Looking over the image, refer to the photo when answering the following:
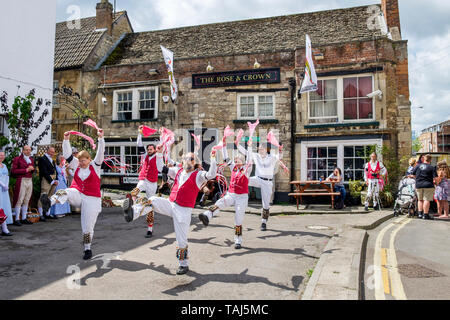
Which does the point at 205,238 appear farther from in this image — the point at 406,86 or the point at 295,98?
the point at 406,86

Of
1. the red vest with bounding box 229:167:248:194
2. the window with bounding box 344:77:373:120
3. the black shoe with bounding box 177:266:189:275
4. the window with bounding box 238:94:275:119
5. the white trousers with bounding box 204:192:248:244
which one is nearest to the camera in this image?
the black shoe with bounding box 177:266:189:275

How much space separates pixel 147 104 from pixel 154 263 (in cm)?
1326

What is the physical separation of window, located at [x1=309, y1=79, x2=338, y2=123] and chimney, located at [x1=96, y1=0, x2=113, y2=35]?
13.1m

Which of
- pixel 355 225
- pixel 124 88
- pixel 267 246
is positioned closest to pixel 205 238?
pixel 267 246

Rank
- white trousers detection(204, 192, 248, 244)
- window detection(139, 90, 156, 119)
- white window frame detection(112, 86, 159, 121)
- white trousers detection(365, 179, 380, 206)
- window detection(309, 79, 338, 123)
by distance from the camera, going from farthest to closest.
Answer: window detection(139, 90, 156, 119) < white window frame detection(112, 86, 159, 121) < window detection(309, 79, 338, 123) < white trousers detection(365, 179, 380, 206) < white trousers detection(204, 192, 248, 244)

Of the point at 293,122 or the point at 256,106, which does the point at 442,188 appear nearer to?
the point at 293,122

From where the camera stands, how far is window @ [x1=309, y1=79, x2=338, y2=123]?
14.8 metres

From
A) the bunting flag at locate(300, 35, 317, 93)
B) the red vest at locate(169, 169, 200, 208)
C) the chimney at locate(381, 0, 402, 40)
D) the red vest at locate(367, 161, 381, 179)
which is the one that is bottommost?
the red vest at locate(169, 169, 200, 208)

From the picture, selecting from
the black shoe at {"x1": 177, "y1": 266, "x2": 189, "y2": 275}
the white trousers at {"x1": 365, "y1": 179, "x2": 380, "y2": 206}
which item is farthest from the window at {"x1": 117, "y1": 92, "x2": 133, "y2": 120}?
the black shoe at {"x1": 177, "y1": 266, "x2": 189, "y2": 275}

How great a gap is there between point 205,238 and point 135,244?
1.51m

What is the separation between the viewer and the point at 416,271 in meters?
5.11

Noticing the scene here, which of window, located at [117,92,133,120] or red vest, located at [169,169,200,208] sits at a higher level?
window, located at [117,92,133,120]

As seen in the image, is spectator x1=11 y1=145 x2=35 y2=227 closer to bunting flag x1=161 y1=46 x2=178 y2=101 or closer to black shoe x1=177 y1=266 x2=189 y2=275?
black shoe x1=177 y1=266 x2=189 y2=275

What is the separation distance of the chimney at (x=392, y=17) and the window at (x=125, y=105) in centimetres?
1284
